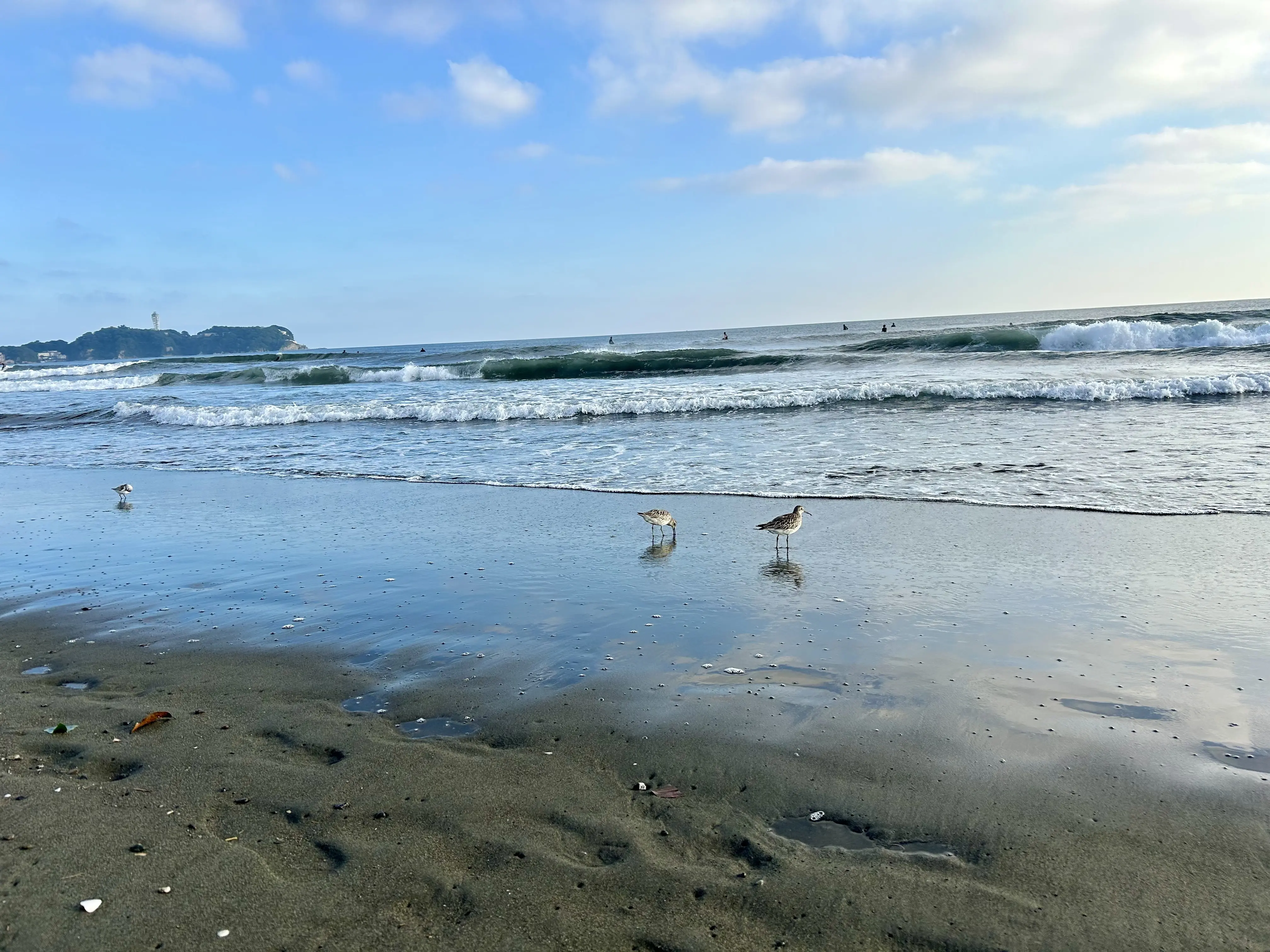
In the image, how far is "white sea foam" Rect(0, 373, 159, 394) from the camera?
42875 mm

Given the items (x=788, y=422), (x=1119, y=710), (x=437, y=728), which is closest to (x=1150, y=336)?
(x=788, y=422)

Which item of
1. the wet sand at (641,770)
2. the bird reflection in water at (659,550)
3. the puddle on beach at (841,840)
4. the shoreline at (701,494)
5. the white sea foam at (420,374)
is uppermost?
the white sea foam at (420,374)

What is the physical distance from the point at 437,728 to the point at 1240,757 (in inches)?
152

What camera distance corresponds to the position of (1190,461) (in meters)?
11.4

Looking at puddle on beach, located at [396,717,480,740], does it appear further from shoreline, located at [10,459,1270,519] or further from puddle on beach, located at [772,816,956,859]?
shoreline, located at [10,459,1270,519]

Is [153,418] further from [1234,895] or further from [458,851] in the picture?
[1234,895]

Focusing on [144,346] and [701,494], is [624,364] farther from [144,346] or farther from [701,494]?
[144,346]

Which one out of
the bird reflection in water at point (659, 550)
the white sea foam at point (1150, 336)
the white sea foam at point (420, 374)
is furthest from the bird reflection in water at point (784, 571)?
the white sea foam at point (420, 374)

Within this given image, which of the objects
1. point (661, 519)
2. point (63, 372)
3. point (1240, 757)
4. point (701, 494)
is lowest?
point (1240, 757)

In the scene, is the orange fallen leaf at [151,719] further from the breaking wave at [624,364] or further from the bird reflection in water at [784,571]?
the breaking wave at [624,364]

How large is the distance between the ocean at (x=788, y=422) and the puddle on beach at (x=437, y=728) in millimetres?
6883

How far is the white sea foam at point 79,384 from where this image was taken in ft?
141

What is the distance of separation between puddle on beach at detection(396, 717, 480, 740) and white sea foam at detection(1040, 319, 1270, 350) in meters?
33.8

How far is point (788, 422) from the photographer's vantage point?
60.4ft
